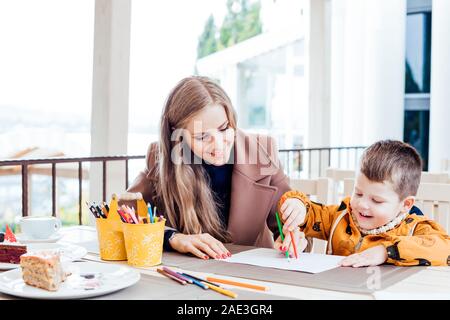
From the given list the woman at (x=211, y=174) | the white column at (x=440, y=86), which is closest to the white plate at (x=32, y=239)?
the woman at (x=211, y=174)

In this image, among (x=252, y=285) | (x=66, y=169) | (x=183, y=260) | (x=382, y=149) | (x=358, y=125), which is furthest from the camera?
(x=66, y=169)

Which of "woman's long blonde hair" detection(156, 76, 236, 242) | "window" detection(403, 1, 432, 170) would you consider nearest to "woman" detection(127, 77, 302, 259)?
"woman's long blonde hair" detection(156, 76, 236, 242)

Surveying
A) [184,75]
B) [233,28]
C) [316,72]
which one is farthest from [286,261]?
[233,28]

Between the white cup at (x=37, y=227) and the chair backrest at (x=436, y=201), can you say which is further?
the chair backrest at (x=436, y=201)

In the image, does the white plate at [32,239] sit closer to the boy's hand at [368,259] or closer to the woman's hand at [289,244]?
the woman's hand at [289,244]

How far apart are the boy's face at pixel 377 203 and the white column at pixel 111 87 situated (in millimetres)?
2252

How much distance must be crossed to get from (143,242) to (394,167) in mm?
622

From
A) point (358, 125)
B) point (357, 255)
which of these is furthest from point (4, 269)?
point (358, 125)

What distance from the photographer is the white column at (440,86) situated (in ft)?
16.9

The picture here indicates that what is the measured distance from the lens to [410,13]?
6.59 metres

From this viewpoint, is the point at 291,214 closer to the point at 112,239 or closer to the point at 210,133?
the point at 210,133

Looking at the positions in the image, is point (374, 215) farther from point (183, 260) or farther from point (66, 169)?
point (66, 169)

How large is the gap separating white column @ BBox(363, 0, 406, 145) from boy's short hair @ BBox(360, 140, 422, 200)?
420 cm
